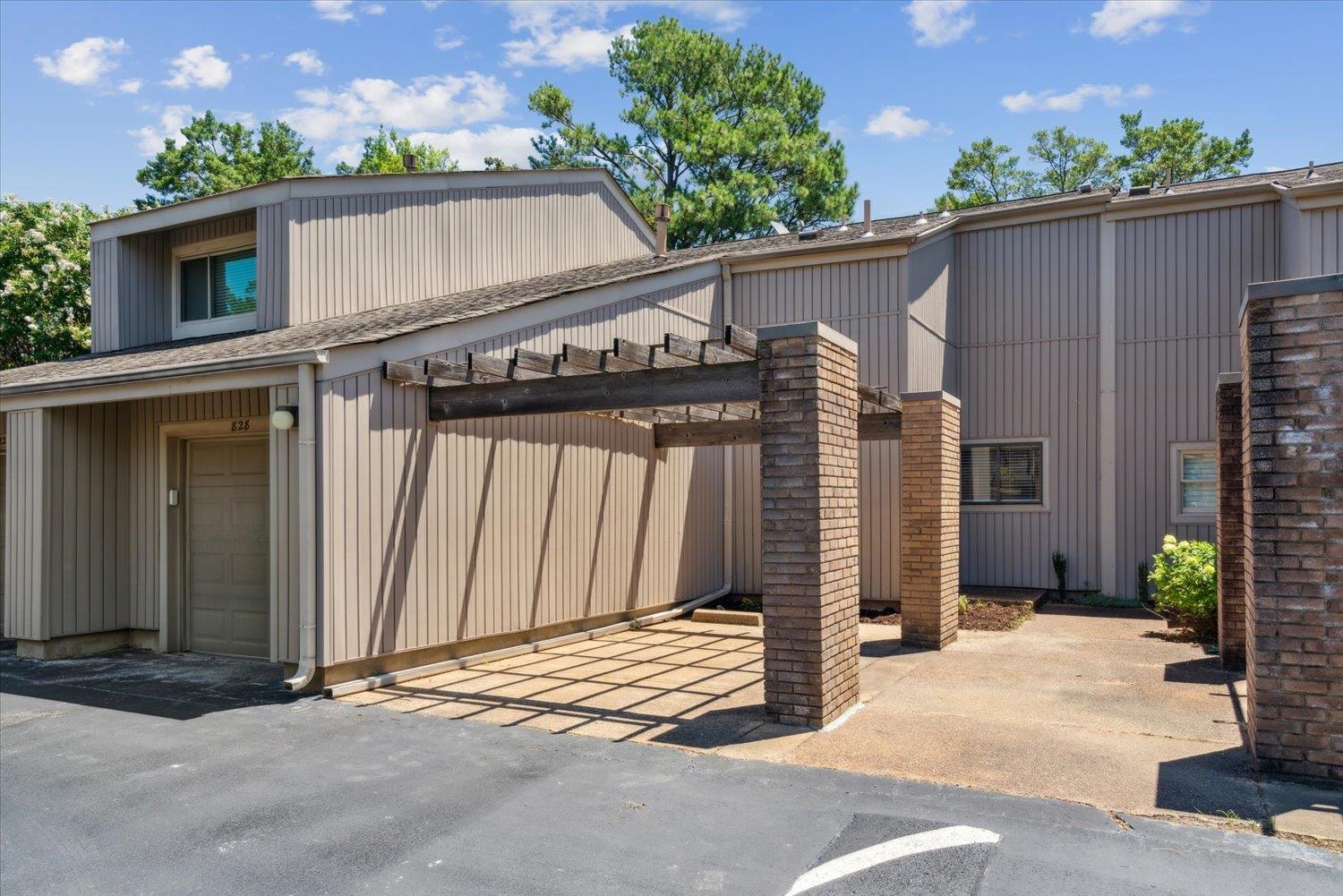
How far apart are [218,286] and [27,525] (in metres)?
3.81

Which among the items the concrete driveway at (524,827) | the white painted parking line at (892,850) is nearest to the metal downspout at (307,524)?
the concrete driveway at (524,827)

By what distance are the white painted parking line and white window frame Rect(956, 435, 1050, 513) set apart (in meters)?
9.95

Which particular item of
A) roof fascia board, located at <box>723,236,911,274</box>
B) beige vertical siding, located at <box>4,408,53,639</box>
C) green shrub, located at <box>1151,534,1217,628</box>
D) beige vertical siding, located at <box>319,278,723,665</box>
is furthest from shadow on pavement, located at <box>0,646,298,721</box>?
green shrub, located at <box>1151,534,1217,628</box>

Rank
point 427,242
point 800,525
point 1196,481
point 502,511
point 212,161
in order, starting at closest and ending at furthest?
point 800,525
point 502,511
point 427,242
point 1196,481
point 212,161

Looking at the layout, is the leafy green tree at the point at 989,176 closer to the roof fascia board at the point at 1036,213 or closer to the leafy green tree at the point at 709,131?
the leafy green tree at the point at 709,131

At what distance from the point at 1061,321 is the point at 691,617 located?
278 inches

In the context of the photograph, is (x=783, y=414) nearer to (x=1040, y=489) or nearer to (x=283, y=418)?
(x=283, y=418)

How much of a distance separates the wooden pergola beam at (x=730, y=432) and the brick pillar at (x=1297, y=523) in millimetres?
5321

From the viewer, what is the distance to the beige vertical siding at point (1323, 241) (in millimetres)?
10664

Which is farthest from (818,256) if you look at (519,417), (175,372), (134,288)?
(134,288)

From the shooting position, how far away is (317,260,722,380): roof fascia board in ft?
26.2

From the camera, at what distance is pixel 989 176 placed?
109 ft

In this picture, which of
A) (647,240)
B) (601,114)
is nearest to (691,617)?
(647,240)

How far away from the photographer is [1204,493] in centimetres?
1298
